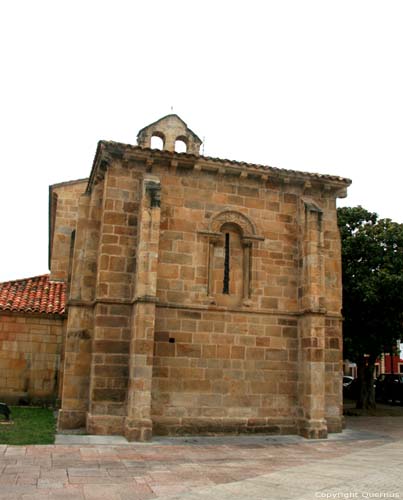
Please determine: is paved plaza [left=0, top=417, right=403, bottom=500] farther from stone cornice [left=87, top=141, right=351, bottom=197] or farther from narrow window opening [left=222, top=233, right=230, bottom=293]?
stone cornice [left=87, top=141, right=351, bottom=197]

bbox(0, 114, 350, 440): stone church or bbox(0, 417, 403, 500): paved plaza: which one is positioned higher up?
bbox(0, 114, 350, 440): stone church

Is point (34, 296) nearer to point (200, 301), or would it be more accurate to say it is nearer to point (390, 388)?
point (200, 301)

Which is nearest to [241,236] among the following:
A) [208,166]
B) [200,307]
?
[208,166]

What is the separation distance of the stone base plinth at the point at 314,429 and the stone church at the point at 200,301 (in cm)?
3

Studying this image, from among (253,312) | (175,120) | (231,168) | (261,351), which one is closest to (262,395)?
(261,351)

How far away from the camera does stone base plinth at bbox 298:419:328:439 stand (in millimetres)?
12469

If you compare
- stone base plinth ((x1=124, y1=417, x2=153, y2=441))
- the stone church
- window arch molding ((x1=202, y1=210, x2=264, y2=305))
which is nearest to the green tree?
the stone church

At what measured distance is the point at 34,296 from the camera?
19.7 metres

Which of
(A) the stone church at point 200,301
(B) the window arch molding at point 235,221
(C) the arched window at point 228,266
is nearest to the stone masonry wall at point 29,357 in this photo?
(A) the stone church at point 200,301

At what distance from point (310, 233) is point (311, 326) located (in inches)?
97.6

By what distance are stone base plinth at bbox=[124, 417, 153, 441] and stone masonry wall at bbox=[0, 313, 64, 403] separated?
7.56 m

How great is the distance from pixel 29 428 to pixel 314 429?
6890 millimetres

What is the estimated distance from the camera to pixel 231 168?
1373 centimetres

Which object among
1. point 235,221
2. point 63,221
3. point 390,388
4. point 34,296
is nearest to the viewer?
point 235,221
